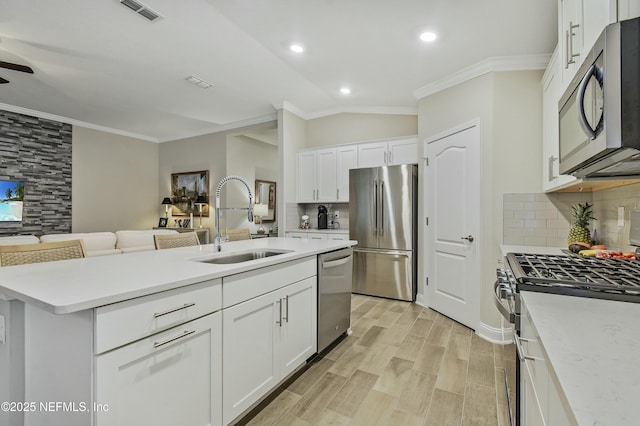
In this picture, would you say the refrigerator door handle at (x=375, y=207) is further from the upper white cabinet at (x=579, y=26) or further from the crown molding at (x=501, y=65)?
the upper white cabinet at (x=579, y=26)

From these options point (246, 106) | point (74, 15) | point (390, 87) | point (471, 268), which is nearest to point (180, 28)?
point (74, 15)

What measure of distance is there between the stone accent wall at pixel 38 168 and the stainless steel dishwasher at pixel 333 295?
5575 mm

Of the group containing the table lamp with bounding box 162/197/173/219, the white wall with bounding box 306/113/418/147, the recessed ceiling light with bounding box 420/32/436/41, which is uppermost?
the recessed ceiling light with bounding box 420/32/436/41

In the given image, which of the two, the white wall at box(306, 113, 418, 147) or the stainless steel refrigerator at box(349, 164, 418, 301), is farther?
the white wall at box(306, 113, 418, 147)

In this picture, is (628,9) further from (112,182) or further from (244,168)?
(112,182)

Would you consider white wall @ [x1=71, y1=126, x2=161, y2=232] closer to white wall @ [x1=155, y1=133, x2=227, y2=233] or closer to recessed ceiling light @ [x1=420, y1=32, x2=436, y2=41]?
white wall @ [x1=155, y1=133, x2=227, y2=233]

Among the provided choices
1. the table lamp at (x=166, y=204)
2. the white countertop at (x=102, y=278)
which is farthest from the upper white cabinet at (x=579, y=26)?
the table lamp at (x=166, y=204)

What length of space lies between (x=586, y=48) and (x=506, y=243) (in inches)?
76.5

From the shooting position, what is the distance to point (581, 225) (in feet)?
7.53

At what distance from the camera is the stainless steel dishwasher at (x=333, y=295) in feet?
7.48

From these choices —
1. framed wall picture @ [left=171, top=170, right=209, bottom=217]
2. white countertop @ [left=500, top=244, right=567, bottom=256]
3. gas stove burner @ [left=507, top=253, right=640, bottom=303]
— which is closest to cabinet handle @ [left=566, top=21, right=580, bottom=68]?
gas stove burner @ [left=507, top=253, right=640, bottom=303]

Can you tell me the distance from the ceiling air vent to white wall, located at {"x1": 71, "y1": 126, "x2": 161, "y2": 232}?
4.41 metres

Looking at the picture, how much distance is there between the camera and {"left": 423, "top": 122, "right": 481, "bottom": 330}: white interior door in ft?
9.49

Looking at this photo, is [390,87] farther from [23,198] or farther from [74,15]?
[23,198]
